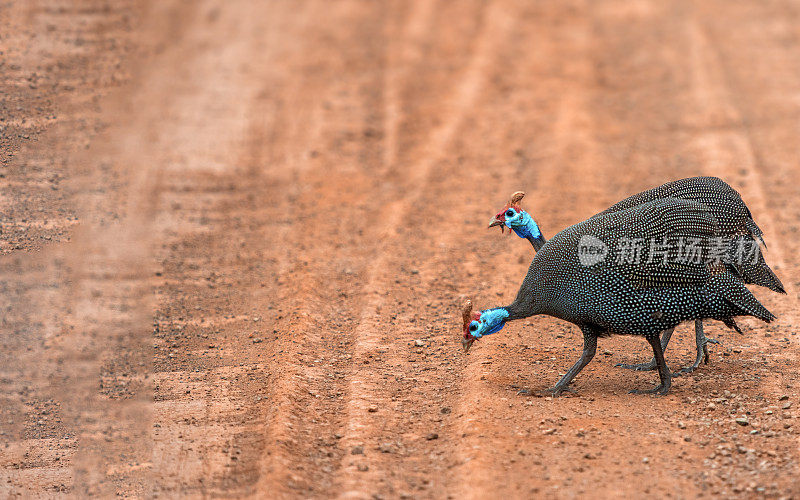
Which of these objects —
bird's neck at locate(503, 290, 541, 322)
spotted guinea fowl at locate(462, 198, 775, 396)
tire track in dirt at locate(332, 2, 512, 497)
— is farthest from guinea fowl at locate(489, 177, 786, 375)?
tire track in dirt at locate(332, 2, 512, 497)

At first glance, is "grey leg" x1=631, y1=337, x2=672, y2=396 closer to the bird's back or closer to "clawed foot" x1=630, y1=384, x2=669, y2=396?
"clawed foot" x1=630, y1=384, x2=669, y2=396

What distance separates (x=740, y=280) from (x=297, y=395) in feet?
9.12

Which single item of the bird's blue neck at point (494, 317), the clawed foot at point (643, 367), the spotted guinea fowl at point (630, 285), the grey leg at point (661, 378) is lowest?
the clawed foot at point (643, 367)

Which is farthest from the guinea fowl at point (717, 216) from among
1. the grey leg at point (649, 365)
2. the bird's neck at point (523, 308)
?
the bird's neck at point (523, 308)

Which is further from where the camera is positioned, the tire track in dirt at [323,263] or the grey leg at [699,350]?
the grey leg at [699,350]

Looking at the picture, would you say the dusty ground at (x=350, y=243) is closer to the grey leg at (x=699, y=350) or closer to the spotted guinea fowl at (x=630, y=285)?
the grey leg at (x=699, y=350)

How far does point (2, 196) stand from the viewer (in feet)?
16.8

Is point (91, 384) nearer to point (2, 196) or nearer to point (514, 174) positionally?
point (2, 196)

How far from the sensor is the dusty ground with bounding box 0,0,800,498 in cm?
445

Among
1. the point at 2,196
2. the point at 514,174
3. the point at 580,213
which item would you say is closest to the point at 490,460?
the point at 2,196

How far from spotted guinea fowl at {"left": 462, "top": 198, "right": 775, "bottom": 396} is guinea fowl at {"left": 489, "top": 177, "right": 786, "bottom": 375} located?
0.51ft

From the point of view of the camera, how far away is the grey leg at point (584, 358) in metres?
4.98

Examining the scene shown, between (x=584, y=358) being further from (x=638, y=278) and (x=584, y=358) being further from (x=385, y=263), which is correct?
(x=385, y=263)

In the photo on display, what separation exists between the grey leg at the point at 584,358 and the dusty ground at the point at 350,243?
0.09 meters
